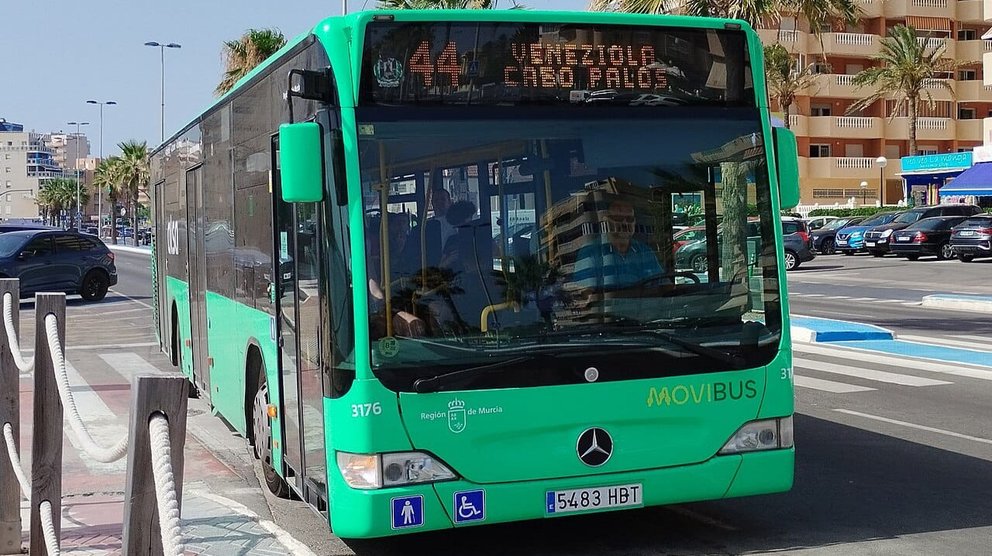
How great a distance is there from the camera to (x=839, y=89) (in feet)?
223

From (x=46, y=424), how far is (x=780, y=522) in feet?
13.1

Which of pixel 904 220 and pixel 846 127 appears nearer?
pixel 904 220

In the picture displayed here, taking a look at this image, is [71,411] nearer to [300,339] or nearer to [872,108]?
[300,339]

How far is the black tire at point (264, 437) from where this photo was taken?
752 cm

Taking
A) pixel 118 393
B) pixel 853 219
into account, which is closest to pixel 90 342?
pixel 118 393

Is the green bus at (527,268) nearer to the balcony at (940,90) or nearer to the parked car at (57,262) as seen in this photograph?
the parked car at (57,262)

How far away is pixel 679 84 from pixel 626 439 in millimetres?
1855

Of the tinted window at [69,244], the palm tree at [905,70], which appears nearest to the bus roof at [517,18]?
the tinted window at [69,244]

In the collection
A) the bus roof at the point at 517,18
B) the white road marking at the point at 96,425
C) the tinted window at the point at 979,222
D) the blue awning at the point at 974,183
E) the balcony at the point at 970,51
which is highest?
the balcony at the point at 970,51

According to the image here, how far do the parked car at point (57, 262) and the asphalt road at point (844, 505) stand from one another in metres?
19.8

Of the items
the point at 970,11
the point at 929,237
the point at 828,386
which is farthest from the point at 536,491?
the point at 970,11

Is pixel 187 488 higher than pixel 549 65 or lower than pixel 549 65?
lower

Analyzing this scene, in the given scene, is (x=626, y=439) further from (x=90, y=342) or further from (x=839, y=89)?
(x=839, y=89)

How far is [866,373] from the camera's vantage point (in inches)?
542
